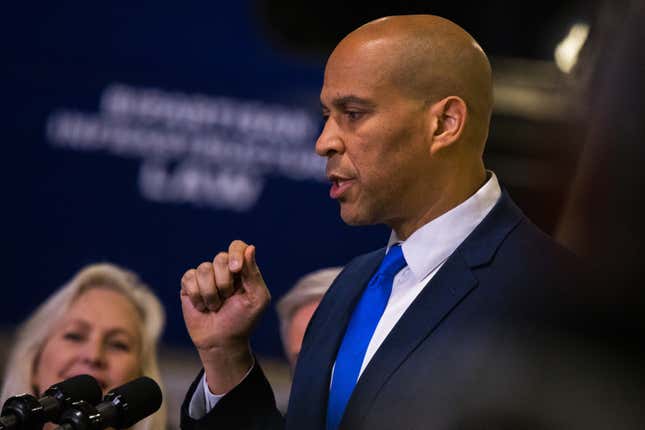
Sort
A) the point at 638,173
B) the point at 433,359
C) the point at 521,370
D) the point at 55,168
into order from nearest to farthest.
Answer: the point at 638,173 < the point at 521,370 < the point at 433,359 < the point at 55,168

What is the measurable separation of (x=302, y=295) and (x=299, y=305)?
0.11 ft

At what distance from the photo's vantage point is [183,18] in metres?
2.91

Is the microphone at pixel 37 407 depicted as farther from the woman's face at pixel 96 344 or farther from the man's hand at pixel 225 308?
the woman's face at pixel 96 344

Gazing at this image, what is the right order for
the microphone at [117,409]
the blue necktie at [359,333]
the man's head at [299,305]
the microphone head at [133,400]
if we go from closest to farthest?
the microphone at [117,409] → the microphone head at [133,400] → the blue necktie at [359,333] → the man's head at [299,305]

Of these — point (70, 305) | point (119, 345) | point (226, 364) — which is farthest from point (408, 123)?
point (70, 305)

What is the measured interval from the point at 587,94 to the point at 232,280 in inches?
39.5

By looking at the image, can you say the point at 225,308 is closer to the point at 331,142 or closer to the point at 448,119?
the point at 331,142

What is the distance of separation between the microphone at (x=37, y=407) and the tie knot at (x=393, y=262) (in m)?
0.49

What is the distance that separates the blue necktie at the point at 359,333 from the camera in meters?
1.28

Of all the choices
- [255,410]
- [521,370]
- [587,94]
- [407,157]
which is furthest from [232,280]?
[587,94]

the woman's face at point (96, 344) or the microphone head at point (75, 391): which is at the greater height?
the microphone head at point (75, 391)

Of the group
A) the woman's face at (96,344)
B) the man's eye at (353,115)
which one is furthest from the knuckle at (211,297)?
the woman's face at (96,344)

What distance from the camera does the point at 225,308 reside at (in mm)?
1397

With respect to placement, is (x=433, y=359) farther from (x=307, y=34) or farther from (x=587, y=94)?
(x=307, y=34)
